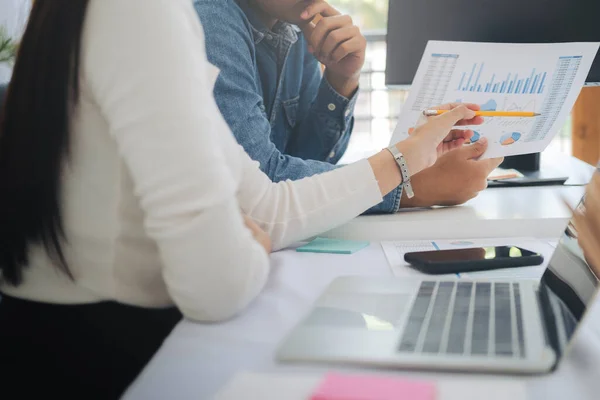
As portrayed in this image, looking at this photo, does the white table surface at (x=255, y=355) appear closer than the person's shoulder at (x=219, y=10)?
Yes

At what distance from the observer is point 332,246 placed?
91 cm

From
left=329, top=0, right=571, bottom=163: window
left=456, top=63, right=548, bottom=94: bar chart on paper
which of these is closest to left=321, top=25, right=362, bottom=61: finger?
left=456, top=63, right=548, bottom=94: bar chart on paper

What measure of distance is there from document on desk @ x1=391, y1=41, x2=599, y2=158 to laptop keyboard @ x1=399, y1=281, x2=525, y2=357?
0.48 metres

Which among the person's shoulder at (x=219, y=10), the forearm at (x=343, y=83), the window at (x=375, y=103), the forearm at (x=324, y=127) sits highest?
→ the person's shoulder at (x=219, y=10)

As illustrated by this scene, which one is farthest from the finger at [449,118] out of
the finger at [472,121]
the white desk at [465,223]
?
the white desk at [465,223]

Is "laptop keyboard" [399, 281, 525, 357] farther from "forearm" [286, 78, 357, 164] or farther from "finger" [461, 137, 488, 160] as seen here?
"forearm" [286, 78, 357, 164]

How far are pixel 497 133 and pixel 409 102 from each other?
168mm

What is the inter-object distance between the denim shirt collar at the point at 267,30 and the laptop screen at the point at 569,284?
75 centimetres

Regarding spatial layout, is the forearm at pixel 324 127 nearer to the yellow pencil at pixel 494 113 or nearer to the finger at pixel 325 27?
the finger at pixel 325 27

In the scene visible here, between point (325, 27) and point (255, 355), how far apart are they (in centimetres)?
77

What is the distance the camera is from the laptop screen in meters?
0.52

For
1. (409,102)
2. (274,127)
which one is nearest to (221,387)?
(409,102)

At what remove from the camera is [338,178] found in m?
0.90

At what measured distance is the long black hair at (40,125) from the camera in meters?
0.60
